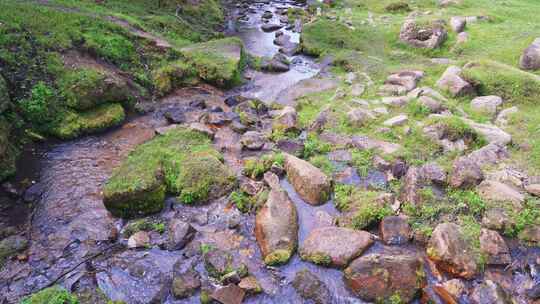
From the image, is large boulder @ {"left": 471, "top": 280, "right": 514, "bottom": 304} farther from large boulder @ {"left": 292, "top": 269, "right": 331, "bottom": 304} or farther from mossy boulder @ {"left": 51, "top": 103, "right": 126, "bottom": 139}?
mossy boulder @ {"left": 51, "top": 103, "right": 126, "bottom": 139}

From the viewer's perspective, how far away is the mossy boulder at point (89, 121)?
12234 mm

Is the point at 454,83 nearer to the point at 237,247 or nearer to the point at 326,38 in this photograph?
the point at 326,38

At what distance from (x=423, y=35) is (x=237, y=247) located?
16.5 meters

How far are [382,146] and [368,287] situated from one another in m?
5.58

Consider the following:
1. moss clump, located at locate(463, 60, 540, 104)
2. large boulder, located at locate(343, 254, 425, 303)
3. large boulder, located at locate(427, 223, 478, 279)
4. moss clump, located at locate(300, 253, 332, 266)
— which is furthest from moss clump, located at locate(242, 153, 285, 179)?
moss clump, located at locate(463, 60, 540, 104)

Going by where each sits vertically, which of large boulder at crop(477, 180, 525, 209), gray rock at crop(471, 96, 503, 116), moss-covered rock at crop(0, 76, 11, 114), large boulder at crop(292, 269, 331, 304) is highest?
moss-covered rock at crop(0, 76, 11, 114)

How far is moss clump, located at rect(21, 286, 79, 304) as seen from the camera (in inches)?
280

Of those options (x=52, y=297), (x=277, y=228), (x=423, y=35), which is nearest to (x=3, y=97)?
(x=52, y=297)

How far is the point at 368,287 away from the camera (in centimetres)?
770

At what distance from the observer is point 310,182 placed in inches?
404

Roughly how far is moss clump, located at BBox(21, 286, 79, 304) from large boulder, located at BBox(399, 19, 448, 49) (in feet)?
62.4

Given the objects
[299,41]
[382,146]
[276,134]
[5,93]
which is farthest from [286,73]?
[5,93]

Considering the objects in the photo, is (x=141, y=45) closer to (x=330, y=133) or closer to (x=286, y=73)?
(x=286, y=73)

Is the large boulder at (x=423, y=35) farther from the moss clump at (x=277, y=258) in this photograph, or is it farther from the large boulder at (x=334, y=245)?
the moss clump at (x=277, y=258)
